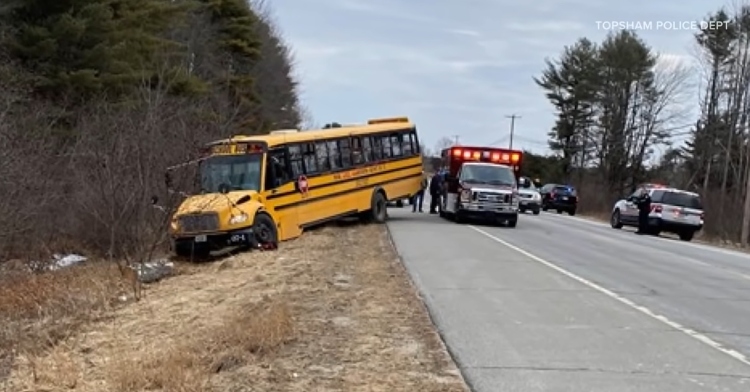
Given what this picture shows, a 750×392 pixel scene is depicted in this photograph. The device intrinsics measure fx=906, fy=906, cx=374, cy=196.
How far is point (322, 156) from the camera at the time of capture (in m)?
24.2

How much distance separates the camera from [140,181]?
60.2 feet

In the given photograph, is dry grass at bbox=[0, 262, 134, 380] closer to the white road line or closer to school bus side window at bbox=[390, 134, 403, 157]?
the white road line

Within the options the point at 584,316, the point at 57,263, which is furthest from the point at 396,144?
the point at 584,316

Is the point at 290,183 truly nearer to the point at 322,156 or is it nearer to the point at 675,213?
the point at 322,156

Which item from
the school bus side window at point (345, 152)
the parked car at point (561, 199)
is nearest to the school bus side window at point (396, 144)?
the school bus side window at point (345, 152)

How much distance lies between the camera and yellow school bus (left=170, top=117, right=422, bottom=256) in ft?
63.6

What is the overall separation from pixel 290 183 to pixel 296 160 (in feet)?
3.34

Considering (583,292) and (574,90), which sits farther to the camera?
(574,90)

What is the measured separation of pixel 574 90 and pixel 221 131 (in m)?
61.7

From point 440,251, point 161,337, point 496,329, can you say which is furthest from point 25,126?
point 496,329

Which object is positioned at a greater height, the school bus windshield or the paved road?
the school bus windshield

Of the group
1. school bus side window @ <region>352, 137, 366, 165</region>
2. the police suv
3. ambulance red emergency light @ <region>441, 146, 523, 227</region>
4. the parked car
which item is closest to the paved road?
school bus side window @ <region>352, 137, 366, 165</region>

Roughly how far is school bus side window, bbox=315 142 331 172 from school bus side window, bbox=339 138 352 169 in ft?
2.89

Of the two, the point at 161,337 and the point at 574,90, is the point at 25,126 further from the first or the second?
the point at 574,90
